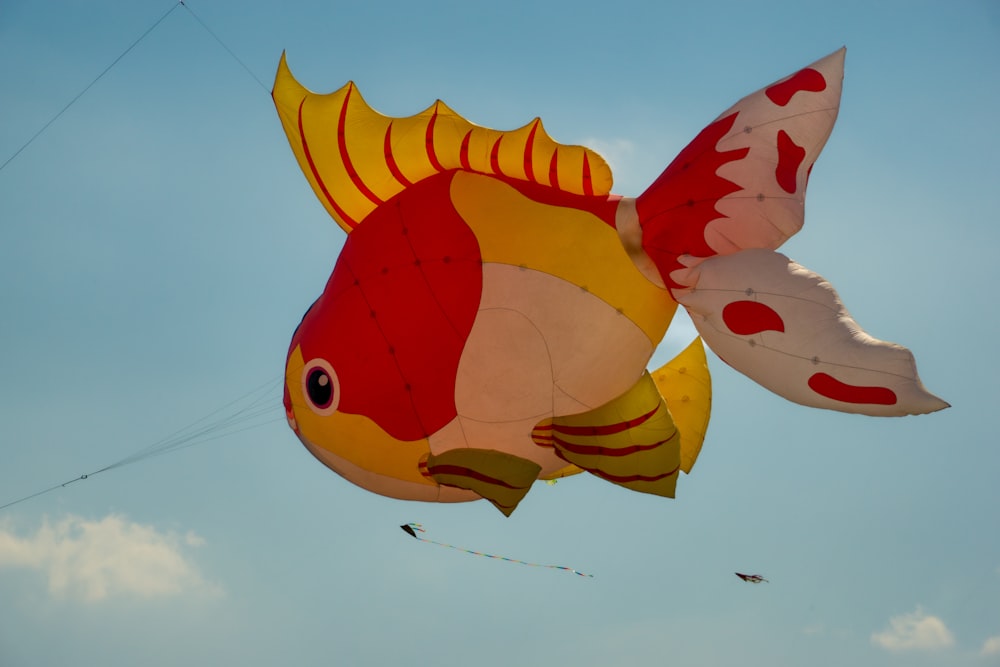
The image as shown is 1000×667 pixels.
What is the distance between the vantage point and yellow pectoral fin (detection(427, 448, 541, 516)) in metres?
10.3

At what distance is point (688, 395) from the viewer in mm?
12203

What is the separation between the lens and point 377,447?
10.7 meters

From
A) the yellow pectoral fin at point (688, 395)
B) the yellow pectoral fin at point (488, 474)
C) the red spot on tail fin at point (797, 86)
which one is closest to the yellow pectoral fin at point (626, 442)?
the yellow pectoral fin at point (488, 474)

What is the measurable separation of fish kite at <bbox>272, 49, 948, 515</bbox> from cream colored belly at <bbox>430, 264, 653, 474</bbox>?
0.05 feet

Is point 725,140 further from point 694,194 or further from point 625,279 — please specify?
point 625,279

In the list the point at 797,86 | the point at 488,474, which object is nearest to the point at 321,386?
the point at 488,474

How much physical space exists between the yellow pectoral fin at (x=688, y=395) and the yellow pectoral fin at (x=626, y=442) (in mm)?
1560

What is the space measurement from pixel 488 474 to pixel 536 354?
120 cm

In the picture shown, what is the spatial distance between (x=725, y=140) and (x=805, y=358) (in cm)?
198

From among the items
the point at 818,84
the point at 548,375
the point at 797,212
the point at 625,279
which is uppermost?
the point at 818,84

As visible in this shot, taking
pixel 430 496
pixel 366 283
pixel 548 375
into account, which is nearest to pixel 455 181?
pixel 366 283

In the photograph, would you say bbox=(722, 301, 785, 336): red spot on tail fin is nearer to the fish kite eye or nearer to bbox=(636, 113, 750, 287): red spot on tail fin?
bbox=(636, 113, 750, 287): red spot on tail fin

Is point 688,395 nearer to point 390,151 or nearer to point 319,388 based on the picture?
point 319,388

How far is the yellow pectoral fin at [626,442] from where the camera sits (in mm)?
10344
